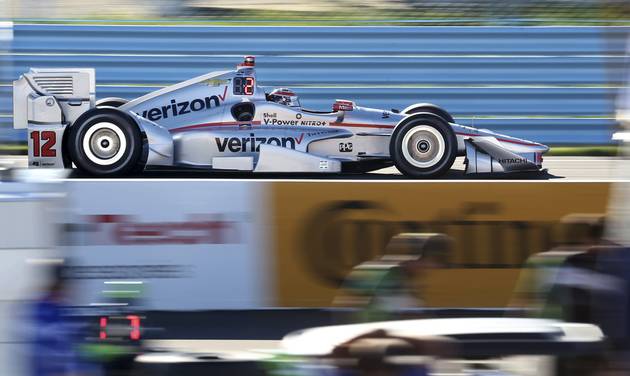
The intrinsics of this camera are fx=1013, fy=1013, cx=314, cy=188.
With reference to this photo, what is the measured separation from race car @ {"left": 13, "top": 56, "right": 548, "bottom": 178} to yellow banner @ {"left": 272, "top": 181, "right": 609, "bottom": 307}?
4.56 meters

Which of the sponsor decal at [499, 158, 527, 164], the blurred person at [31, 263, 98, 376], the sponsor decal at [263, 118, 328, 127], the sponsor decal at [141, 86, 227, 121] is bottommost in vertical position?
the blurred person at [31, 263, 98, 376]

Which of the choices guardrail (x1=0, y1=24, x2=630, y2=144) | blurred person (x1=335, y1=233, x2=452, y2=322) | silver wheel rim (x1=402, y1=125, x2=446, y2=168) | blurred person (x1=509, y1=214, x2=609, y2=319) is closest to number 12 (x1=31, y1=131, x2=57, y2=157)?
silver wheel rim (x1=402, y1=125, x2=446, y2=168)

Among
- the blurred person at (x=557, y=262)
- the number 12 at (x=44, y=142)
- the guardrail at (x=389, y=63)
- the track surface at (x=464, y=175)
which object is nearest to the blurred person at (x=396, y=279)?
the blurred person at (x=557, y=262)

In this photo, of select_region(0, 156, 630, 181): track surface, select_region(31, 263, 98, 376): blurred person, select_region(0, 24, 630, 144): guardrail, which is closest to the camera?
select_region(31, 263, 98, 376): blurred person

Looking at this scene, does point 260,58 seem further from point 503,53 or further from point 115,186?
point 115,186

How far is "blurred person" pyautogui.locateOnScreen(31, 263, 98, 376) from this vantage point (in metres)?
3.67

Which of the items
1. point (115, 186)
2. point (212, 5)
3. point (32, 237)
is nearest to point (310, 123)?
point (115, 186)

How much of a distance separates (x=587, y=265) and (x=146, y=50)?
12.2m

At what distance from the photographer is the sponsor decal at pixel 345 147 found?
35.3 feet

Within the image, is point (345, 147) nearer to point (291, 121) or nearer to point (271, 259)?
point (291, 121)

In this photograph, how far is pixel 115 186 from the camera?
237 inches

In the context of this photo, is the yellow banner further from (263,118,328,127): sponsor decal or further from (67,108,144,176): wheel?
(67,108,144,176): wheel

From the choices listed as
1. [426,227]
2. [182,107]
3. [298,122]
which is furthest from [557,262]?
[182,107]

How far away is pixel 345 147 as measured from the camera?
10.8 meters
